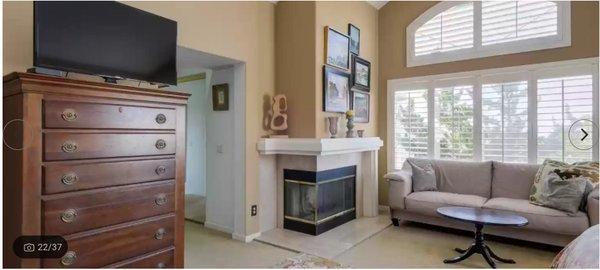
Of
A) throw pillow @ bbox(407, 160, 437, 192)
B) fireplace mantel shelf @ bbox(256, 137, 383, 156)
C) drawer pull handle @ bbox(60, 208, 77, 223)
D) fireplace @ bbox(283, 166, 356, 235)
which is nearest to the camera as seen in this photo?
drawer pull handle @ bbox(60, 208, 77, 223)

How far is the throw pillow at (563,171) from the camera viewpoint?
328 cm

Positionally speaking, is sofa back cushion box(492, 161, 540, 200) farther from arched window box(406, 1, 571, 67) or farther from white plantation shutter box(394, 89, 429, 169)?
arched window box(406, 1, 571, 67)

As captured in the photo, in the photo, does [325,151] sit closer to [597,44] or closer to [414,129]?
[414,129]

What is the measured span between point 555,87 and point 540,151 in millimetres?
734

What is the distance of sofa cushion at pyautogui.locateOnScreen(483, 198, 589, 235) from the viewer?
2.99 meters

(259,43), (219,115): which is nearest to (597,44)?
(259,43)

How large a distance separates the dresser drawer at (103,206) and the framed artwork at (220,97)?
1822 mm

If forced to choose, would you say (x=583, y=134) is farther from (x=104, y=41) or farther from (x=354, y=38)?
(x=104, y=41)

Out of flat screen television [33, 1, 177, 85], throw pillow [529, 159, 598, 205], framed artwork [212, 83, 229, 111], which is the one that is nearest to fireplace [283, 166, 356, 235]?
framed artwork [212, 83, 229, 111]

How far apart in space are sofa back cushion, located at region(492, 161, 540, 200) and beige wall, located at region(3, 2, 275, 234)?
2.78 meters

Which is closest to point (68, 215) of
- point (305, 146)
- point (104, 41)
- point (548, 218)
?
point (104, 41)

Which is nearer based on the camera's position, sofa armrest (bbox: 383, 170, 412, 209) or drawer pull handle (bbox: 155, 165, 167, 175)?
drawer pull handle (bbox: 155, 165, 167, 175)

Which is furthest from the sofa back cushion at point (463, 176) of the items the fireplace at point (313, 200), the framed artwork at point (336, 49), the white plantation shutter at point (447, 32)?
the framed artwork at point (336, 49)

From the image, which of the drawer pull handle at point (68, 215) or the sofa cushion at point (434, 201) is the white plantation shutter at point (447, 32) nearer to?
the sofa cushion at point (434, 201)
